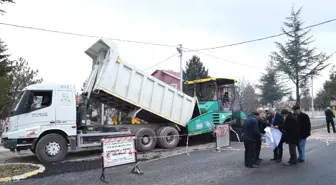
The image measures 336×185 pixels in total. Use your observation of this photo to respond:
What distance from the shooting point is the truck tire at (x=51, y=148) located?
30.1 feet

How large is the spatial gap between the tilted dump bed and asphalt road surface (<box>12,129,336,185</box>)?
293cm

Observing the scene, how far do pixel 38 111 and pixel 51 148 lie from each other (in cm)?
124

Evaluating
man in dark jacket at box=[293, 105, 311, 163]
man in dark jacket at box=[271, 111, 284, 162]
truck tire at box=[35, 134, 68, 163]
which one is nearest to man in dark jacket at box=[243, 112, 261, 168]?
man in dark jacket at box=[271, 111, 284, 162]

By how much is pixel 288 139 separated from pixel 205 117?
5.23 m

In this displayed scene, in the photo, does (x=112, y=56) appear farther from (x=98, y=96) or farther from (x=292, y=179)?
(x=292, y=179)

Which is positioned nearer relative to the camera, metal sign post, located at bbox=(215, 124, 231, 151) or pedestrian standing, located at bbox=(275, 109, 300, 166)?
pedestrian standing, located at bbox=(275, 109, 300, 166)

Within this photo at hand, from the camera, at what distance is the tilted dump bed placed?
34.1 ft

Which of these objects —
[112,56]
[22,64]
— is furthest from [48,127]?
[22,64]

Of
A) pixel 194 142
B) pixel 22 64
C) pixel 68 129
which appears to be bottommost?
pixel 194 142

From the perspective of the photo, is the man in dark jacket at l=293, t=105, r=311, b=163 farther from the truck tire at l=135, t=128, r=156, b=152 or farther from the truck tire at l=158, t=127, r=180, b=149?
the truck tire at l=135, t=128, r=156, b=152

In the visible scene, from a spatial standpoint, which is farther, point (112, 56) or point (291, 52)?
point (291, 52)

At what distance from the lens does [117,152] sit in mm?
7207

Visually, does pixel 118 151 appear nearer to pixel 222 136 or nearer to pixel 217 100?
pixel 222 136

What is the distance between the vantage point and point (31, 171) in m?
7.73
